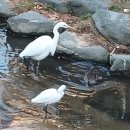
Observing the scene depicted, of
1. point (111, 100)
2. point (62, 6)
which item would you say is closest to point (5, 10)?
point (62, 6)

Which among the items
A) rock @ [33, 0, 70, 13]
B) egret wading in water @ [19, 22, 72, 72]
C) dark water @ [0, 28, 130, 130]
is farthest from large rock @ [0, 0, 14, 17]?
egret wading in water @ [19, 22, 72, 72]

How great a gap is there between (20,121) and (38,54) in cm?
257

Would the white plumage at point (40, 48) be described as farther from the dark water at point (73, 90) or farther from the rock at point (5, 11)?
the rock at point (5, 11)

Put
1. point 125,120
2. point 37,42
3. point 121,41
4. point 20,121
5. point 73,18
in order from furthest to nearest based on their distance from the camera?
point 73,18, point 121,41, point 37,42, point 125,120, point 20,121

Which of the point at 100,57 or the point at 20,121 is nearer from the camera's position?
the point at 20,121

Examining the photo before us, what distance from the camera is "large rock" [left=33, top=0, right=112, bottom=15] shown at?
40.0 ft

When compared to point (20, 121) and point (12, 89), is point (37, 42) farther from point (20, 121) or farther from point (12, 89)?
point (20, 121)

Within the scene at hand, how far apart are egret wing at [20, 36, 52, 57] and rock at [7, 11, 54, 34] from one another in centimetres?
134

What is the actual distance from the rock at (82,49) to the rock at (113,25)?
0.53 meters

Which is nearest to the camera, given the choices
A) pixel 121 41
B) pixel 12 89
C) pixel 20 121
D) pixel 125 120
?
pixel 20 121

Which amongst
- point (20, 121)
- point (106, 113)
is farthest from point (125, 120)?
point (20, 121)

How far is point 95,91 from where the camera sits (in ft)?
30.5

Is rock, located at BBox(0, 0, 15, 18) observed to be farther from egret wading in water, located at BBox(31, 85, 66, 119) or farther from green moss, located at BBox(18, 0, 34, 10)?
egret wading in water, located at BBox(31, 85, 66, 119)

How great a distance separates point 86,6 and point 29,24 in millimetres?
1647
